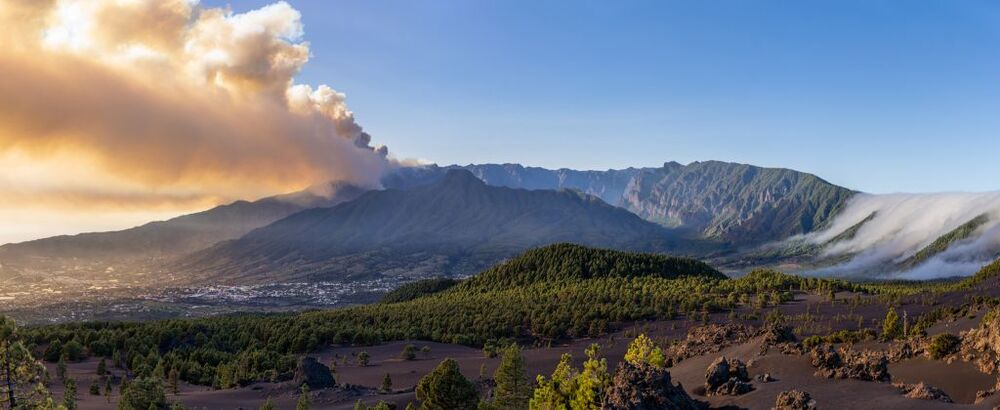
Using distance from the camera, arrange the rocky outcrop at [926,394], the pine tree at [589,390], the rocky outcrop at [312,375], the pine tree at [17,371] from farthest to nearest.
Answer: the rocky outcrop at [312,375], the rocky outcrop at [926,394], the pine tree at [589,390], the pine tree at [17,371]

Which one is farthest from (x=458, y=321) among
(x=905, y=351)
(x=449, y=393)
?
(x=905, y=351)

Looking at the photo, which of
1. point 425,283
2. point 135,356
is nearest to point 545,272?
point 425,283

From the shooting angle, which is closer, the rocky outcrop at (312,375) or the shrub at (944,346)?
the shrub at (944,346)

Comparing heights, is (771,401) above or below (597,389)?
below

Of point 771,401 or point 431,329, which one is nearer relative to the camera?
point 771,401

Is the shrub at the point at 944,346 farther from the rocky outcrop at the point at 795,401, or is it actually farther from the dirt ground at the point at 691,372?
the rocky outcrop at the point at 795,401

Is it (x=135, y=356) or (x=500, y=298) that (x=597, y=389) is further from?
(x=500, y=298)

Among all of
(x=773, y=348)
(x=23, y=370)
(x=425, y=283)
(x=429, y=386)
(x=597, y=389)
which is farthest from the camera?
(x=425, y=283)

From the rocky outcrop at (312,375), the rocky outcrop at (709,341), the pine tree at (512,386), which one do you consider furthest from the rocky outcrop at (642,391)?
the rocky outcrop at (312,375)
